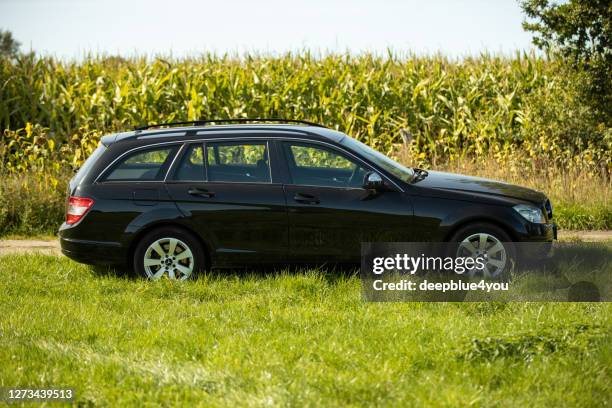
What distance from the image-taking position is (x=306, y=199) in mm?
8430

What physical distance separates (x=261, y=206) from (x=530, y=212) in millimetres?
2800

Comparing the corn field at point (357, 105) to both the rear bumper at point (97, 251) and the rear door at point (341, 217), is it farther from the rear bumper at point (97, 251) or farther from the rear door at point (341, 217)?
the rear door at point (341, 217)

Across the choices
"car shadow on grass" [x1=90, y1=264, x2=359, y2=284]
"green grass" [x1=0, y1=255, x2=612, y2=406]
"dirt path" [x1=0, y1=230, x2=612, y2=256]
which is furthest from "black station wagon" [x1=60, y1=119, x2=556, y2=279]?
"dirt path" [x1=0, y1=230, x2=612, y2=256]

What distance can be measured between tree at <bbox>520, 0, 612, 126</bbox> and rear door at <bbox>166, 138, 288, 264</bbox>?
21.6 ft

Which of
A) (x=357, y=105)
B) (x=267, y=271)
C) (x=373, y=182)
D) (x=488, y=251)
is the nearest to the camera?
(x=488, y=251)

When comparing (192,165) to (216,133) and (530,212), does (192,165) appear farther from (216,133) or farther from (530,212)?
(530,212)

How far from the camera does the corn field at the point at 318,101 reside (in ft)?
52.2

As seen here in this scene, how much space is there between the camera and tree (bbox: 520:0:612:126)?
41.2 ft

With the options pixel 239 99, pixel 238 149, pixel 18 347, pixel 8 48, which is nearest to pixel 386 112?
pixel 239 99

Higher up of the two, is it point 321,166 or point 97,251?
point 321,166

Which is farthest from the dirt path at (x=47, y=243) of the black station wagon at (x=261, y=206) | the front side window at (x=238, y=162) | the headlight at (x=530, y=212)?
the front side window at (x=238, y=162)

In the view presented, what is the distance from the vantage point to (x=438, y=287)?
25.7ft

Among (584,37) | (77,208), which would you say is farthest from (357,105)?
(77,208)

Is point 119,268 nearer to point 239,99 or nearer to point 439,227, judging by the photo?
point 439,227
